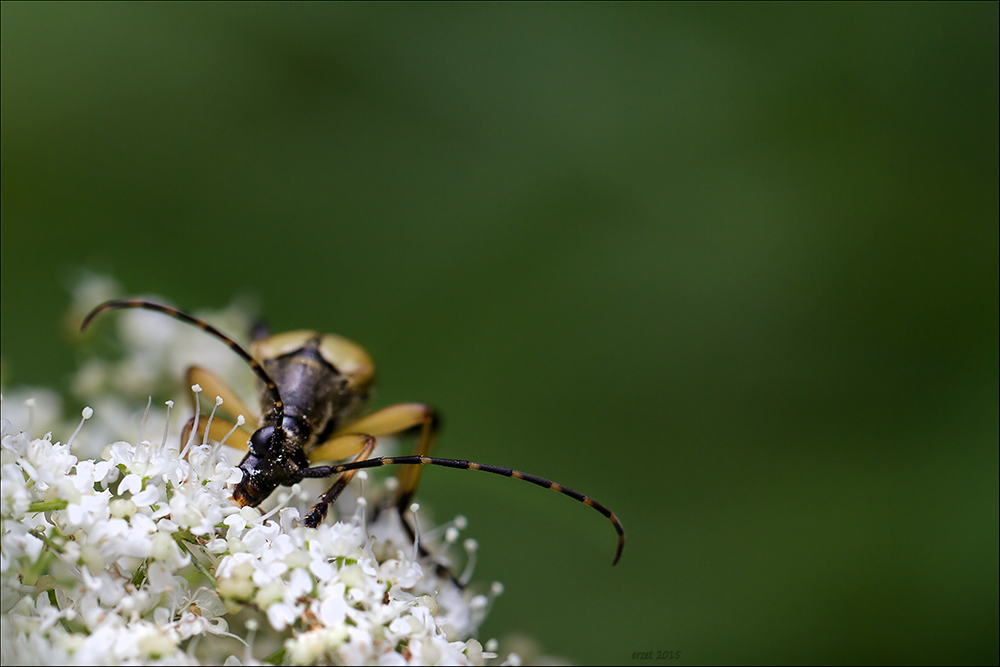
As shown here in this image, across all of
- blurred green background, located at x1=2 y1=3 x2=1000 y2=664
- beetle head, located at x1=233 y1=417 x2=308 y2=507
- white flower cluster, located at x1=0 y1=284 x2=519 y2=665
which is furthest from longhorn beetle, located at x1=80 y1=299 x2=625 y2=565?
blurred green background, located at x1=2 y1=3 x2=1000 y2=664

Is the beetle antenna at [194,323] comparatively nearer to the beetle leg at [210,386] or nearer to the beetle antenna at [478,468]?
the beetle antenna at [478,468]

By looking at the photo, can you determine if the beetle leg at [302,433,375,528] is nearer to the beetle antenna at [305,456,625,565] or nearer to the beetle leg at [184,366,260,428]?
the beetle antenna at [305,456,625,565]

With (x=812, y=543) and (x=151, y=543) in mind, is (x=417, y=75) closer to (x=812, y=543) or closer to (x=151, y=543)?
(x=812, y=543)

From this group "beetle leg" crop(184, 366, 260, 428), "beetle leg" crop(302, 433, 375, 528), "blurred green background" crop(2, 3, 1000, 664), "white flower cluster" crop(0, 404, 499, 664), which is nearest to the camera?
"white flower cluster" crop(0, 404, 499, 664)

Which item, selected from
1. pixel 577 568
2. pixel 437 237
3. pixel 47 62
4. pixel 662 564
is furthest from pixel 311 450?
pixel 47 62

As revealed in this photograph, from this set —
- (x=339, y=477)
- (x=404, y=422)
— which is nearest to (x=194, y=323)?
(x=339, y=477)

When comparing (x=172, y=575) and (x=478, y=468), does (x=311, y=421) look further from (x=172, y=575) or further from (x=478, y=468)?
(x=172, y=575)

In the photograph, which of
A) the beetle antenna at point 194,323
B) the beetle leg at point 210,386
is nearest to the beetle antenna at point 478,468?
the beetle antenna at point 194,323
